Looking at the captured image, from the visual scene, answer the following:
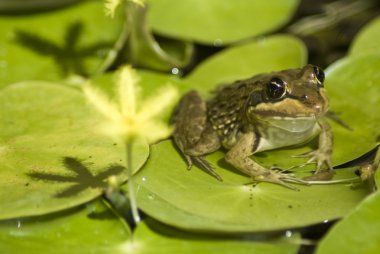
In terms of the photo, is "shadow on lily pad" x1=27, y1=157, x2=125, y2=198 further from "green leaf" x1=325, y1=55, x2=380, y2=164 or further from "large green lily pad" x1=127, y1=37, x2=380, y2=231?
"green leaf" x1=325, y1=55, x2=380, y2=164

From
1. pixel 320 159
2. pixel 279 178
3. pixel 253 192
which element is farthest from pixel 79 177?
pixel 320 159

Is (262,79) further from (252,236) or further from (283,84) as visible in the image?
(252,236)

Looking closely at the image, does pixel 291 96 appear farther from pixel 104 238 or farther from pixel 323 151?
pixel 104 238

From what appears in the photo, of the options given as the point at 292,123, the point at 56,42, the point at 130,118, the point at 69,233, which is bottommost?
the point at 69,233

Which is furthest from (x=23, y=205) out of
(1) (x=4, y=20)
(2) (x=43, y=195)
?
(1) (x=4, y=20)

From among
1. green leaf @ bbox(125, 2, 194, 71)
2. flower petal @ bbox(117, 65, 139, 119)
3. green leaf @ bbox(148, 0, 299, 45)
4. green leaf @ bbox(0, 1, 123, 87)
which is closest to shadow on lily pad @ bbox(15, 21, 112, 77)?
green leaf @ bbox(0, 1, 123, 87)
